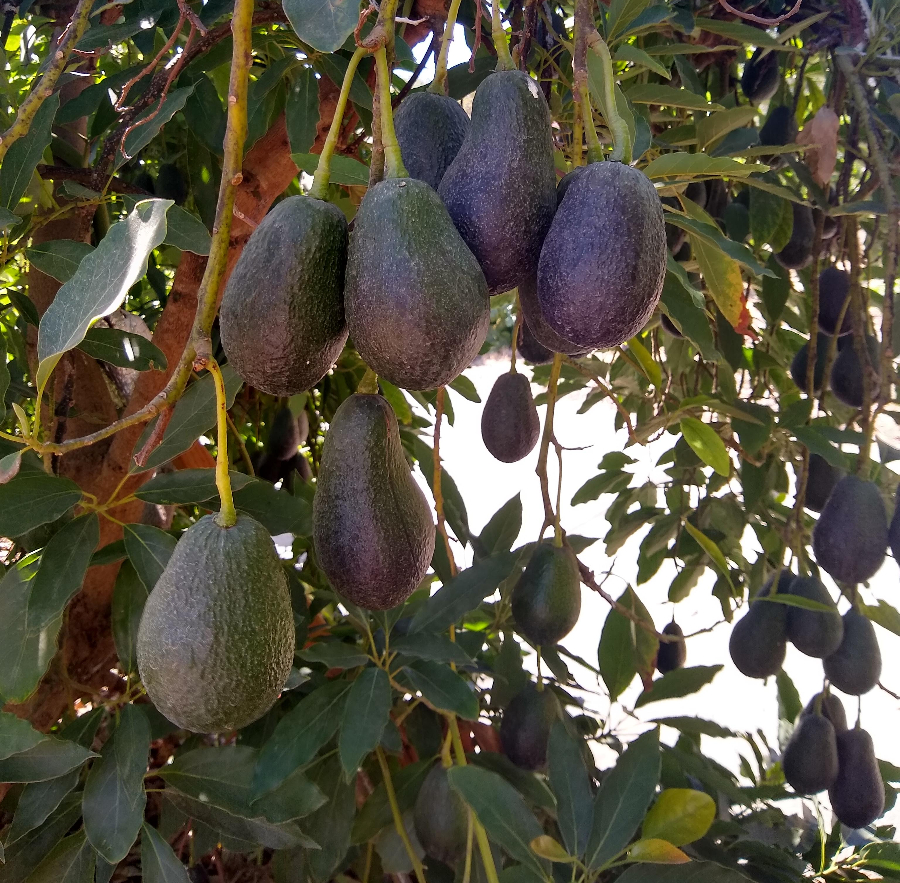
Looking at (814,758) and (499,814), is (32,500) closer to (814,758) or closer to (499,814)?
(499,814)

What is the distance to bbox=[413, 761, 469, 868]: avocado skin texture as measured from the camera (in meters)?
0.84

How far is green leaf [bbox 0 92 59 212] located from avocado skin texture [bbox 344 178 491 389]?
413 millimetres

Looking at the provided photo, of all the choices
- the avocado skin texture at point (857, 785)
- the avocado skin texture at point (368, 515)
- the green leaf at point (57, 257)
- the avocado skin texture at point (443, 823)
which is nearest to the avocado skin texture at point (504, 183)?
the avocado skin texture at point (368, 515)

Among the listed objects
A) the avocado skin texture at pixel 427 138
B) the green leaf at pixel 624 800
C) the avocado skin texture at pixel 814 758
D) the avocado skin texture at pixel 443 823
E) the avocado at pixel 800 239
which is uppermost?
the avocado skin texture at pixel 427 138

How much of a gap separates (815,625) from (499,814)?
54 cm

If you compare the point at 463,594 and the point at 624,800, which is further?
the point at 463,594

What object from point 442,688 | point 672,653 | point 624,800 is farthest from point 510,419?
point 672,653

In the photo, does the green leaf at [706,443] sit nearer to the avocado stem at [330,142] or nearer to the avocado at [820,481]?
the avocado at [820,481]

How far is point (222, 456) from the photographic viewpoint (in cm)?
39

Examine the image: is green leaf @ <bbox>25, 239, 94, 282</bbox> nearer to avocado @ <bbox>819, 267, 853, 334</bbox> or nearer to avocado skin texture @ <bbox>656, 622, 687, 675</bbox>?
avocado @ <bbox>819, 267, 853, 334</bbox>

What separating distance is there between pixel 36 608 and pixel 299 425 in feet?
2.43

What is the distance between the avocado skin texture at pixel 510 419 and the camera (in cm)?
96

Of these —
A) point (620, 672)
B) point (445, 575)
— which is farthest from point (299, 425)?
point (620, 672)

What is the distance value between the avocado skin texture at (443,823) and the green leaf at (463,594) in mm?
174
